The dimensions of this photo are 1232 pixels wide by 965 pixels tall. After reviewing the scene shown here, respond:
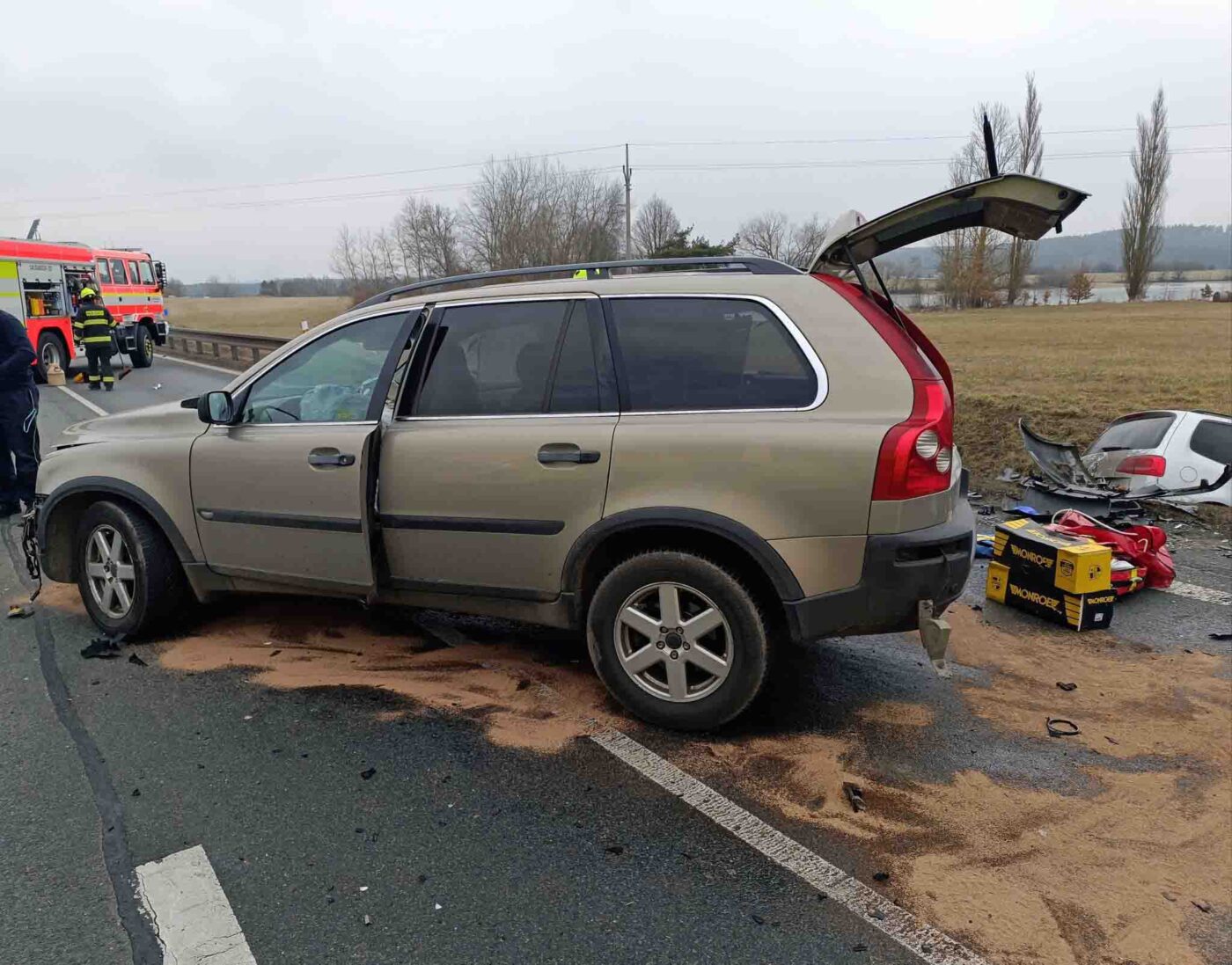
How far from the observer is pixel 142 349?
23312 millimetres

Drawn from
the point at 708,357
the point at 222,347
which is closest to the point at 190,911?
the point at 708,357

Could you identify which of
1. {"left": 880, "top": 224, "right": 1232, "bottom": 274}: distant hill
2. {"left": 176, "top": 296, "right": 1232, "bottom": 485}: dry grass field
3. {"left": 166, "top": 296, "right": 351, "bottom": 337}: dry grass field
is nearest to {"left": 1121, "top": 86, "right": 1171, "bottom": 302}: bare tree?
{"left": 880, "top": 224, "right": 1232, "bottom": 274}: distant hill

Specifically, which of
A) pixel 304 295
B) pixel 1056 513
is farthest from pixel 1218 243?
pixel 1056 513

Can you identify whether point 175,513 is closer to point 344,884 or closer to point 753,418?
point 344,884

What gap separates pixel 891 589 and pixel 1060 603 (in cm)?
231

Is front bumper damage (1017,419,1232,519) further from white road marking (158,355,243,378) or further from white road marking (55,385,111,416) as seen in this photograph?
white road marking (158,355,243,378)

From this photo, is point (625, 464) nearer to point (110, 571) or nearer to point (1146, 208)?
point (110, 571)

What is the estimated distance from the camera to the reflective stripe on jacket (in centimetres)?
1720

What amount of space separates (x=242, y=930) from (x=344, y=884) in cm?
31

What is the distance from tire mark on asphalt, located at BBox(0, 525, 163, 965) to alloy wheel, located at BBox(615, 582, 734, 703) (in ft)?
6.14

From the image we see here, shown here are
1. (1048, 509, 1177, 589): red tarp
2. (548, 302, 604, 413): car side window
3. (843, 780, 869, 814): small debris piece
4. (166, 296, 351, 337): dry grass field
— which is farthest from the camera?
(166, 296, 351, 337): dry grass field

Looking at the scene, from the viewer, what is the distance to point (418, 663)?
4324 mm

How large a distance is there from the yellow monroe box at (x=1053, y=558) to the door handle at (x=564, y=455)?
120 inches

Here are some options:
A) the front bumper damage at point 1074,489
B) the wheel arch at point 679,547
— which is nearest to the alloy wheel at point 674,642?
the wheel arch at point 679,547
